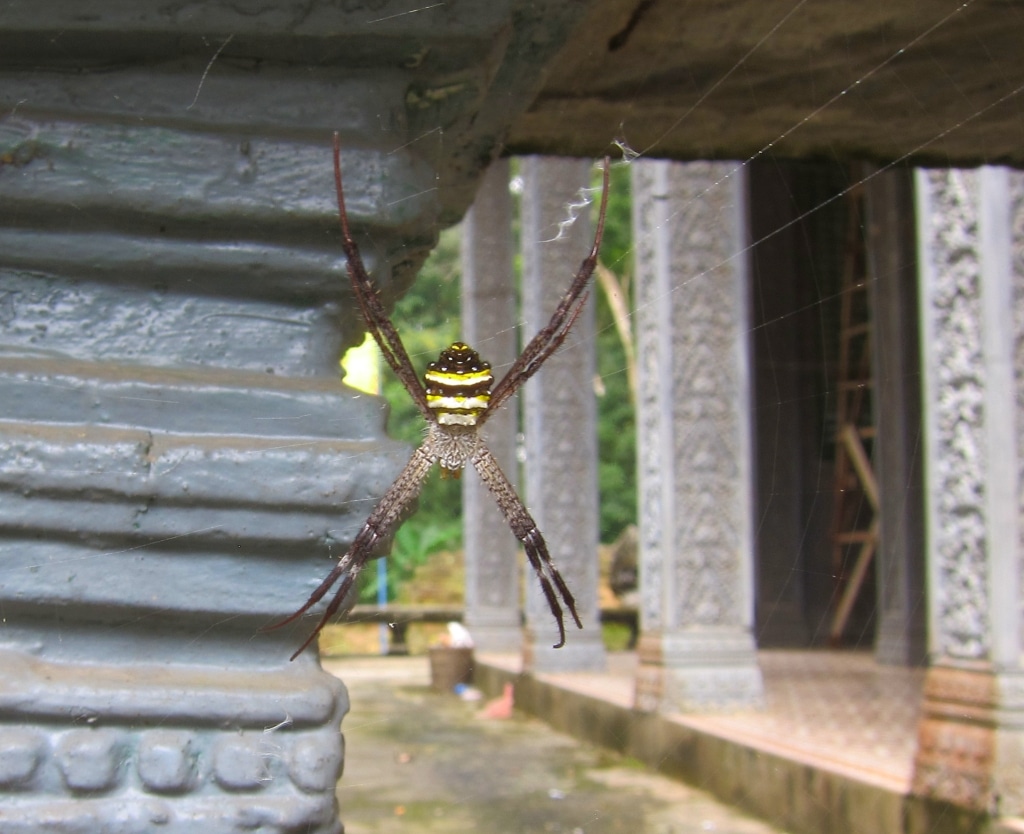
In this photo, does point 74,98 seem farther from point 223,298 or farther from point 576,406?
point 576,406

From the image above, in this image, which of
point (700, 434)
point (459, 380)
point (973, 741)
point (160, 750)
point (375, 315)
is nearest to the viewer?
point (160, 750)

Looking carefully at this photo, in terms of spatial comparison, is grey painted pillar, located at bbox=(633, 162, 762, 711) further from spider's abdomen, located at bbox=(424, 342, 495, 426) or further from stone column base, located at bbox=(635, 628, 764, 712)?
spider's abdomen, located at bbox=(424, 342, 495, 426)

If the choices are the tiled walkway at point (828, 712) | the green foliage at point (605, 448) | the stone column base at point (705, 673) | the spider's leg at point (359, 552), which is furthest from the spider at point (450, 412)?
the green foliage at point (605, 448)

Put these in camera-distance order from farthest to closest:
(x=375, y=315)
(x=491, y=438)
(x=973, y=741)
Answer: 1. (x=491, y=438)
2. (x=973, y=741)
3. (x=375, y=315)

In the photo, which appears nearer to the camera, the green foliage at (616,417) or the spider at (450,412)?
the spider at (450,412)

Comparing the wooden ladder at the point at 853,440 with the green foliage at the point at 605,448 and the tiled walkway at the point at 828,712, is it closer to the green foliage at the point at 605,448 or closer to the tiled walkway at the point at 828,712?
the tiled walkway at the point at 828,712

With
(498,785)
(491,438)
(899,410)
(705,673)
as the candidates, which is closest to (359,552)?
(498,785)

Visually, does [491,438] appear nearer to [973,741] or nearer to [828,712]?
[828,712]
